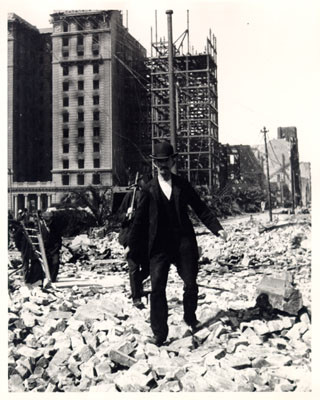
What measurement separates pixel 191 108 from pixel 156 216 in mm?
2702

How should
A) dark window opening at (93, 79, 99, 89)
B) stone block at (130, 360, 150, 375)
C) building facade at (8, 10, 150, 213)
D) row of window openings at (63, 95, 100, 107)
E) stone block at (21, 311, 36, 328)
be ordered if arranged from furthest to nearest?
dark window opening at (93, 79, 99, 89), row of window openings at (63, 95, 100, 107), building facade at (8, 10, 150, 213), stone block at (21, 311, 36, 328), stone block at (130, 360, 150, 375)

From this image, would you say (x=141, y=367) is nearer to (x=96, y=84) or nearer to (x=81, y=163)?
(x=81, y=163)

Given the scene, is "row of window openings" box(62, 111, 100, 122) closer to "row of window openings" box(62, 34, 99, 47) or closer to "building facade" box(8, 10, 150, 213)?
"building facade" box(8, 10, 150, 213)

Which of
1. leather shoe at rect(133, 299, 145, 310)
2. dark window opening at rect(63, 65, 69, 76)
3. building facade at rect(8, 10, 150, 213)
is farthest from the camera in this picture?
dark window opening at rect(63, 65, 69, 76)

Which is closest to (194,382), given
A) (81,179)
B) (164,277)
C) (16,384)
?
(164,277)

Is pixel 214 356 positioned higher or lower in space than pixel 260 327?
lower

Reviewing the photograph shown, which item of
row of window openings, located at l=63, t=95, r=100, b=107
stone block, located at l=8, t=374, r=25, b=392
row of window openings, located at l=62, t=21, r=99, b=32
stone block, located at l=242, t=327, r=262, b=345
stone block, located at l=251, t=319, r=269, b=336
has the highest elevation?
row of window openings, located at l=62, t=21, r=99, b=32

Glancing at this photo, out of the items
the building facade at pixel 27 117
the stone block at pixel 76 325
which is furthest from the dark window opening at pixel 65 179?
the stone block at pixel 76 325

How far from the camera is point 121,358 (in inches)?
168

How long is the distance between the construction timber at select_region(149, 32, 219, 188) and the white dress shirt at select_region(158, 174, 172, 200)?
5.32 feet

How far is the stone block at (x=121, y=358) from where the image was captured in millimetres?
4238

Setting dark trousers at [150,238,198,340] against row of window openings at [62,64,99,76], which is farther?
row of window openings at [62,64,99,76]

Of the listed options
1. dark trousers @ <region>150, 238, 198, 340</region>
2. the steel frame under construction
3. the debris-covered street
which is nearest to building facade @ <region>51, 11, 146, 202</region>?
the steel frame under construction

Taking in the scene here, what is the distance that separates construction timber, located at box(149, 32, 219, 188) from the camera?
6.23m
